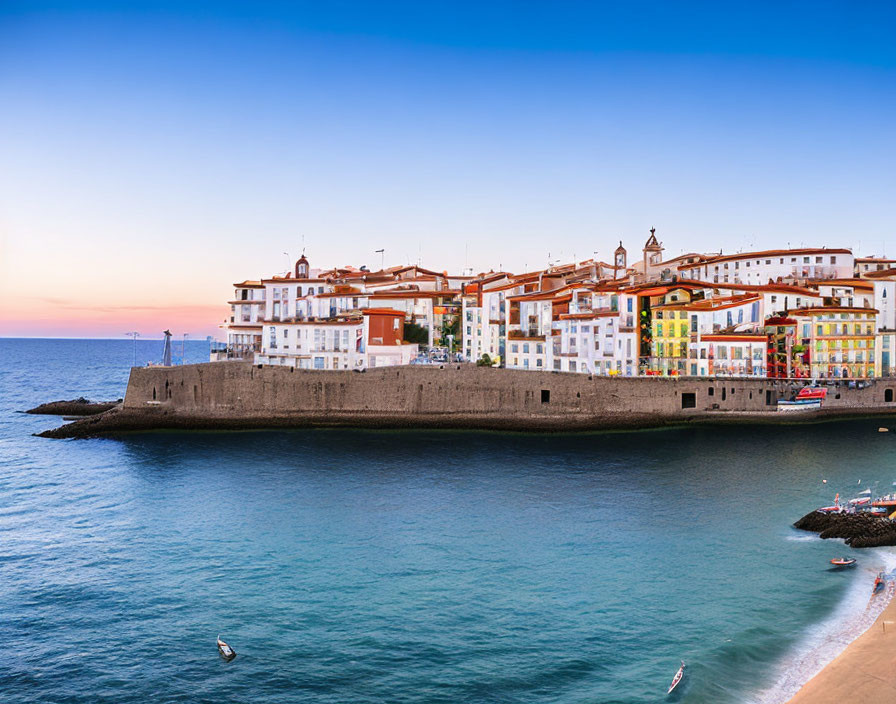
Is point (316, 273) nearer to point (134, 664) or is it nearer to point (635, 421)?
point (635, 421)

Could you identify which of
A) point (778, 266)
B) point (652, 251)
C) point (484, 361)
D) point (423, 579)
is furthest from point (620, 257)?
point (423, 579)

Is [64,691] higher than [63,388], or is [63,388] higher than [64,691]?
[63,388]

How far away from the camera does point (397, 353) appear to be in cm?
6281

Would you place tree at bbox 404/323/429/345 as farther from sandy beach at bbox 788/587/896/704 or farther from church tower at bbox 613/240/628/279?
sandy beach at bbox 788/587/896/704

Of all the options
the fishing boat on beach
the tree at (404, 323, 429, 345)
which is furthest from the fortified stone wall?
the tree at (404, 323, 429, 345)

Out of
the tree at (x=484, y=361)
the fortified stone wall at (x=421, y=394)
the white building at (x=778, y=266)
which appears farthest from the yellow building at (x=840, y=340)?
the tree at (x=484, y=361)

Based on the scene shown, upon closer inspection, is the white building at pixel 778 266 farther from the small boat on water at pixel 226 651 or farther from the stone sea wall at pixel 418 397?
the small boat on water at pixel 226 651

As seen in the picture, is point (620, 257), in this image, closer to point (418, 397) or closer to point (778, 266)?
point (778, 266)

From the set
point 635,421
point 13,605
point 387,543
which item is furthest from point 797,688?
point 635,421

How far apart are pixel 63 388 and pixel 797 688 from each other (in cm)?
9619

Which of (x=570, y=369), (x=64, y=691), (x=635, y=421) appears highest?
(x=570, y=369)

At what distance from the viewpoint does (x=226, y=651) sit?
56.1 ft

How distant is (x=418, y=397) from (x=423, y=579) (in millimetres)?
34111

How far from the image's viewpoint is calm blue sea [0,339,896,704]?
641 inches
